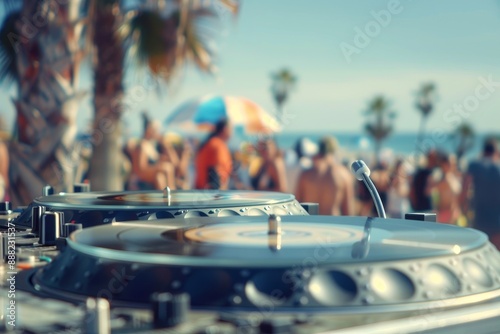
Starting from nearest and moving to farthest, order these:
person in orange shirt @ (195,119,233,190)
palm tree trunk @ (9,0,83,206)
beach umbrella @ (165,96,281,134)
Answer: person in orange shirt @ (195,119,233,190), palm tree trunk @ (9,0,83,206), beach umbrella @ (165,96,281,134)

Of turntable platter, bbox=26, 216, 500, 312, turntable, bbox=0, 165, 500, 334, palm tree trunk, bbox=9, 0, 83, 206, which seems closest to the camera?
turntable, bbox=0, 165, 500, 334

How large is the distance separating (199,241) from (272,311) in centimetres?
88

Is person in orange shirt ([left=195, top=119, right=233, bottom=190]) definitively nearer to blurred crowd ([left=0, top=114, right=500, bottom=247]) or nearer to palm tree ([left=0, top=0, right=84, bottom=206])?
blurred crowd ([left=0, top=114, right=500, bottom=247])

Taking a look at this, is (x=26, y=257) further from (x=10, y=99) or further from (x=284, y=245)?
(x=10, y=99)

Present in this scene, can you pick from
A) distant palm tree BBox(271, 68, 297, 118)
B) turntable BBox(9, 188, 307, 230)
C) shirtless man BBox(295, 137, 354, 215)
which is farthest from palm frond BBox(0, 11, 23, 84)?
distant palm tree BBox(271, 68, 297, 118)

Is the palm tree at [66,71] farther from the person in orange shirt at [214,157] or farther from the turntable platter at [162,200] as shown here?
the turntable platter at [162,200]

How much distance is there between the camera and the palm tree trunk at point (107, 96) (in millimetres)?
14133

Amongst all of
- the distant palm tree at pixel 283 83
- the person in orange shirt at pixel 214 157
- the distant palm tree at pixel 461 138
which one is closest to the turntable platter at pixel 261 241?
the person in orange shirt at pixel 214 157

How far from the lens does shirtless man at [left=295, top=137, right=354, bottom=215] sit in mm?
10984

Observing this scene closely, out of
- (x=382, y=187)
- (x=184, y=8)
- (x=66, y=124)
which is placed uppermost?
(x=184, y=8)

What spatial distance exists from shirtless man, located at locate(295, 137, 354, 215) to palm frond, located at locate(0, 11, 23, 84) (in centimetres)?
555

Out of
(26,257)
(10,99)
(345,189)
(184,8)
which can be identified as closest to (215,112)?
(184,8)

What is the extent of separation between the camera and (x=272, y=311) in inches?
130

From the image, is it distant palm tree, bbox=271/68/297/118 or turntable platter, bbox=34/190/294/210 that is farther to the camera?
distant palm tree, bbox=271/68/297/118
